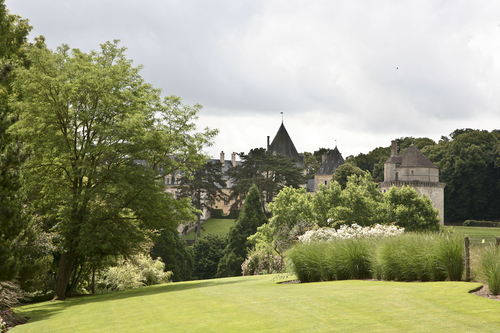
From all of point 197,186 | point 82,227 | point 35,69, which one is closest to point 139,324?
point 82,227

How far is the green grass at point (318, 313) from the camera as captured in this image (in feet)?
25.2

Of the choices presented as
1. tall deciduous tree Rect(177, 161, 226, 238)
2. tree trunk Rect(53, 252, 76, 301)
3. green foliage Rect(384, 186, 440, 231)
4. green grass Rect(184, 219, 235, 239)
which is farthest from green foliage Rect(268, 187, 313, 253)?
green grass Rect(184, 219, 235, 239)

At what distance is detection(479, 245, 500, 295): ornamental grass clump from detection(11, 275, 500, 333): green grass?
0.45 metres

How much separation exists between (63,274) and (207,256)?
3882cm

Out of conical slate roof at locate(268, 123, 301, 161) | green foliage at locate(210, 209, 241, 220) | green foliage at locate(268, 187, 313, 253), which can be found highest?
conical slate roof at locate(268, 123, 301, 161)

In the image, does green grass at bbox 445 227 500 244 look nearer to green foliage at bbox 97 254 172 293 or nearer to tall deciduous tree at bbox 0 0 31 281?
tall deciduous tree at bbox 0 0 31 281

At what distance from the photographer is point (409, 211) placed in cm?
3912

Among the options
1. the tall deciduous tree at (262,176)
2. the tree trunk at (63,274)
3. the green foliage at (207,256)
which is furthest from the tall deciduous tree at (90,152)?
the tall deciduous tree at (262,176)

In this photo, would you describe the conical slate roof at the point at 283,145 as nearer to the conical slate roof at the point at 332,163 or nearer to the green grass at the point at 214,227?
the conical slate roof at the point at 332,163

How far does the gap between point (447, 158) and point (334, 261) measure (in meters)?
74.5

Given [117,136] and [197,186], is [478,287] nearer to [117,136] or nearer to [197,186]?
[117,136]

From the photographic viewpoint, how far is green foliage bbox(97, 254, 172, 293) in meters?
25.5

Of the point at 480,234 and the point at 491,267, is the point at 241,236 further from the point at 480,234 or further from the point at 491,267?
the point at 491,267

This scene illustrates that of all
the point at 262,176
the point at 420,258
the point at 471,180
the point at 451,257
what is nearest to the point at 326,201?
the point at 420,258
